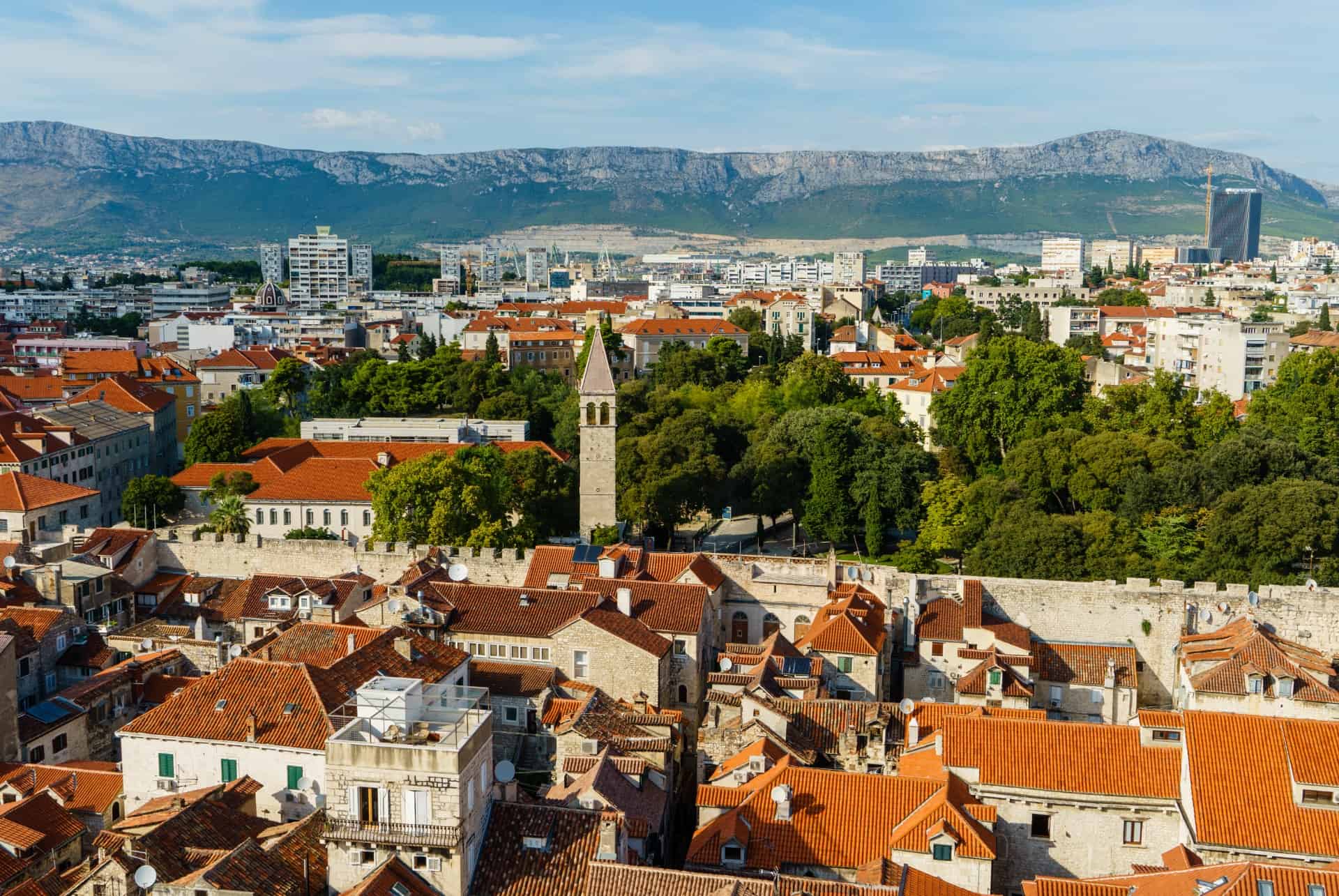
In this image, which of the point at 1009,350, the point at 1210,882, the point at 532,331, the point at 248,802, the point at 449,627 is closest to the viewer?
the point at 1210,882

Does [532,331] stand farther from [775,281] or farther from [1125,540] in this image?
[775,281]

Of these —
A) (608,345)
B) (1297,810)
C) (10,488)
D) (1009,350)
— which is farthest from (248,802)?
(608,345)

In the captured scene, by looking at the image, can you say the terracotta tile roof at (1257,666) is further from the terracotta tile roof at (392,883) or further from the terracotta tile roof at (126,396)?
the terracotta tile roof at (126,396)

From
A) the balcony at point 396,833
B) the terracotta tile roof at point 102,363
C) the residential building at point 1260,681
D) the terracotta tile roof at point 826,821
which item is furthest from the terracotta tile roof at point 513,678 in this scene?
the terracotta tile roof at point 102,363

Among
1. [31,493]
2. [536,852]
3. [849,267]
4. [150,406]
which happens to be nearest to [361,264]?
[849,267]

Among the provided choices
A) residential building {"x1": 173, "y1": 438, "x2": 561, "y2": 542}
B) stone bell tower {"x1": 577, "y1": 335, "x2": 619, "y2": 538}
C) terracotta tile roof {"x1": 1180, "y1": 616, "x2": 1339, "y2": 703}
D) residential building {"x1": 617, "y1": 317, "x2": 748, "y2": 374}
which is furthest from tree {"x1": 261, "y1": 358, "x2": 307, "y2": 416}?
terracotta tile roof {"x1": 1180, "y1": 616, "x2": 1339, "y2": 703}

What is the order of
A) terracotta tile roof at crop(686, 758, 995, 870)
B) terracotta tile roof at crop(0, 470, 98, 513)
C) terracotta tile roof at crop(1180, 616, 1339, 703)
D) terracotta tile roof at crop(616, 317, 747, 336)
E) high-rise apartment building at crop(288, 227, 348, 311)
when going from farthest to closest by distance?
high-rise apartment building at crop(288, 227, 348, 311), terracotta tile roof at crop(616, 317, 747, 336), terracotta tile roof at crop(0, 470, 98, 513), terracotta tile roof at crop(1180, 616, 1339, 703), terracotta tile roof at crop(686, 758, 995, 870)

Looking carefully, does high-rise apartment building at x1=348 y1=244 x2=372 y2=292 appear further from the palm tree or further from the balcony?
the balcony
